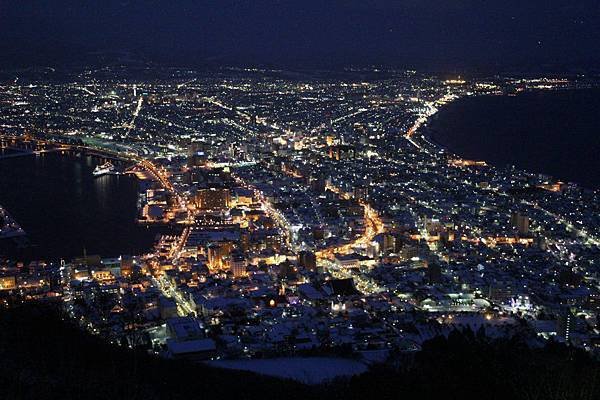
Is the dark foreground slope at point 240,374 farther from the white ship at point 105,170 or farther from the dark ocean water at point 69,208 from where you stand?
the white ship at point 105,170

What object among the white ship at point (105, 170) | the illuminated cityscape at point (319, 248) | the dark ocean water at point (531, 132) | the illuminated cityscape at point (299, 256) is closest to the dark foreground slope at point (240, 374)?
the illuminated cityscape at point (299, 256)

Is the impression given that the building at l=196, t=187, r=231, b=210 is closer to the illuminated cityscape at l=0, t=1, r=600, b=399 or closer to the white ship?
the illuminated cityscape at l=0, t=1, r=600, b=399

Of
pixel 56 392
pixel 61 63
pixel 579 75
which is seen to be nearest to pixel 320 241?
pixel 56 392

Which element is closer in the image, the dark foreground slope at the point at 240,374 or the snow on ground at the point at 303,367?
the dark foreground slope at the point at 240,374

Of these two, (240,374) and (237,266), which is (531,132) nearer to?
(237,266)

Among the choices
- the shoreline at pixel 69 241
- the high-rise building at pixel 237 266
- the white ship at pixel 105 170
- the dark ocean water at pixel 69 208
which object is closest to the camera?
the high-rise building at pixel 237 266

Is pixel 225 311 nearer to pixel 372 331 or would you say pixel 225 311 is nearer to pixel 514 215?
pixel 372 331

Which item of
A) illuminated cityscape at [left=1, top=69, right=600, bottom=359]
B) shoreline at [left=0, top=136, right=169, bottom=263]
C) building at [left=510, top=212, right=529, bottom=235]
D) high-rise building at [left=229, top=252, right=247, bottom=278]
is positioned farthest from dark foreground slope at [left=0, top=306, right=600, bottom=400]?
building at [left=510, top=212, right=529, bottom=235]
